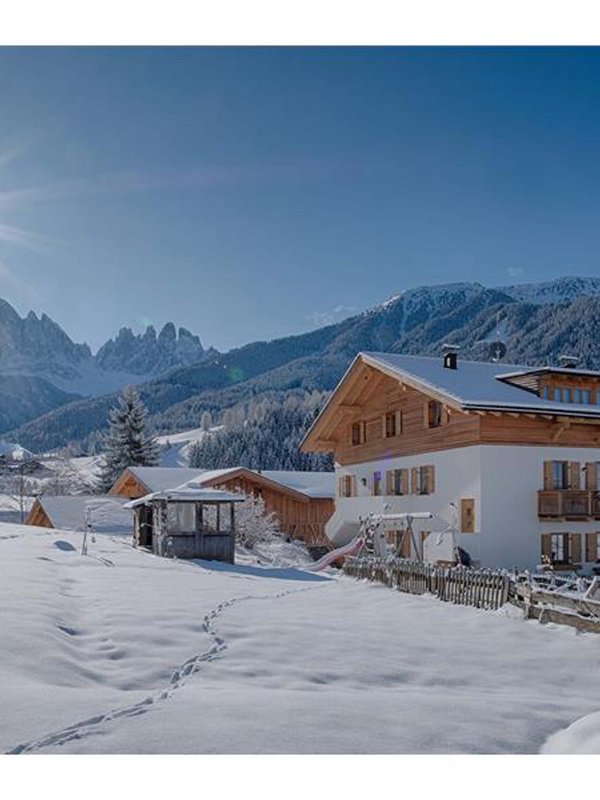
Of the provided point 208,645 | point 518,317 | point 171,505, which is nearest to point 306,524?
point 171,505

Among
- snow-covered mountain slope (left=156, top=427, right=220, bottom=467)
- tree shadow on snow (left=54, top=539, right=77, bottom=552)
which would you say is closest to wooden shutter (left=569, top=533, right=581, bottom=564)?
tree shadow on snow (left=54, top=539, right=77, bottom=552)

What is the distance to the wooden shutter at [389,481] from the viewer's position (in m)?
31.8

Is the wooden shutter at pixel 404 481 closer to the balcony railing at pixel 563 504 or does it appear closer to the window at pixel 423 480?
the window at pixel 423 480

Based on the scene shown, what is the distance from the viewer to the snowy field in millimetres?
6582

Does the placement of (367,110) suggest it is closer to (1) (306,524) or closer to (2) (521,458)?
(2) (521,458)

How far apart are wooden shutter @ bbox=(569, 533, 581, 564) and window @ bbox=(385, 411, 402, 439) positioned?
7738 millimetres

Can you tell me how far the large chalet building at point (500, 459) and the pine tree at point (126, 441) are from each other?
32.6 m

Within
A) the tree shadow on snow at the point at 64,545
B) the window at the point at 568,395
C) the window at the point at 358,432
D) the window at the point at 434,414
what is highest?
the window at the point at 568,395

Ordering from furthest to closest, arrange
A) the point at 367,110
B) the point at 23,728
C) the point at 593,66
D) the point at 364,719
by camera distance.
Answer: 1. the point at 367,110
2. the point at 593,66
3. the point at 364,719
4. the point at 23,728

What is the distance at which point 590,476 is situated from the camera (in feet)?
90.0

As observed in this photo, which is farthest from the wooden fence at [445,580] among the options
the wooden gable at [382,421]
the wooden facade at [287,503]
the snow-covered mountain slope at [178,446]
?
the snow-covered mountain slope at [178,446]

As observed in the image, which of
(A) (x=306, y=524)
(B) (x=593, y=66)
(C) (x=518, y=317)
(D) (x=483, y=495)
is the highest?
(C) (x=518, y=317)

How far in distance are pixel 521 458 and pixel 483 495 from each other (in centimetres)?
194

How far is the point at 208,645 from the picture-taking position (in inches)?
419
